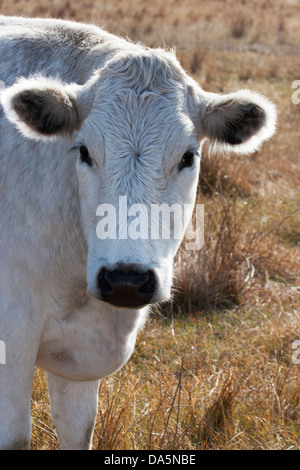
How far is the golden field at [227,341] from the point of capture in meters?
3.67

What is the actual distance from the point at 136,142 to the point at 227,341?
2.59 m

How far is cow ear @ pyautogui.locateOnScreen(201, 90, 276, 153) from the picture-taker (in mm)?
3105

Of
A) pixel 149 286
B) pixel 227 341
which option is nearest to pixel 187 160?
pixel 149 286

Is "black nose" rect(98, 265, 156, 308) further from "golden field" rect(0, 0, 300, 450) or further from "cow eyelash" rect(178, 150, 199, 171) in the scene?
"golden field" rect(0, 0, 300, 450)

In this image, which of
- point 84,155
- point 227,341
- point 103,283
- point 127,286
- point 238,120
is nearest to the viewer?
point 127,286

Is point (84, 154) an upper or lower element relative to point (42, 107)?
lower

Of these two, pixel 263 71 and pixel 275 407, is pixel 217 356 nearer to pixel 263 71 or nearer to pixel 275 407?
pixel 275 407

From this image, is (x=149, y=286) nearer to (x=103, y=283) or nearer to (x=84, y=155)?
(x=103, y=283)

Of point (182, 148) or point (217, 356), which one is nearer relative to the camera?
point (182, 148)

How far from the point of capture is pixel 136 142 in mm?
2848

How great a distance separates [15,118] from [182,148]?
2.54 ft

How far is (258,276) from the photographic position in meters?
6.07

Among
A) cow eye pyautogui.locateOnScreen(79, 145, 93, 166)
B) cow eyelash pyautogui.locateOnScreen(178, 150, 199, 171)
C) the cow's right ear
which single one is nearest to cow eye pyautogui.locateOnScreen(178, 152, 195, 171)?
cow eyelash pyautogui.locateOnScreen(178, 150, 199, 171)

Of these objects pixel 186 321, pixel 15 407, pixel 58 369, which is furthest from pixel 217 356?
pixel 15 407
